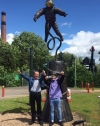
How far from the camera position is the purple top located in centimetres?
724

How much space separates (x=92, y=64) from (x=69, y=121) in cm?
3074

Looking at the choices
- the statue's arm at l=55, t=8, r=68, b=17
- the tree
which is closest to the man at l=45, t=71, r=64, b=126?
the statue's arm at l=55, t=8, r=68, b=17

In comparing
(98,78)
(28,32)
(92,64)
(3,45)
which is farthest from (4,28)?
(98,78)

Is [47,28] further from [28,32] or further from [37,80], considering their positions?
[28,32]

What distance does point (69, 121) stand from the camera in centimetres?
822

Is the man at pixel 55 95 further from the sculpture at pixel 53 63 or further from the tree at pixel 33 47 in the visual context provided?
the tree at pixel 33 47

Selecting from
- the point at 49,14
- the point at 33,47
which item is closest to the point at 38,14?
the point at 49,14

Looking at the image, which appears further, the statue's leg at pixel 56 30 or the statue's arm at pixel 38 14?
the statue's leg at pixel 56 30

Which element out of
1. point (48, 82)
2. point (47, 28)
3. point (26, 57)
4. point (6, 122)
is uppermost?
point (26, 57)

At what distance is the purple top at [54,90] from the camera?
7238 mm

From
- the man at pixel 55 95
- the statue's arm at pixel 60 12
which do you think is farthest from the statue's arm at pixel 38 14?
the man at pixel 55 95

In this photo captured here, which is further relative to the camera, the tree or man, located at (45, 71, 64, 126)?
the tree

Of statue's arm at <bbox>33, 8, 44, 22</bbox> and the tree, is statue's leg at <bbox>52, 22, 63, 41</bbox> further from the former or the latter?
the tree

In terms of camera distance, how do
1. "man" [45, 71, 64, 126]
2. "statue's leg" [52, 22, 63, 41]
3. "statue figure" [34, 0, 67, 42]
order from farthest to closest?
"statue's leg" [52, 22, 63, 41]
"statue figure" [34, 0, 67, 42]
"man" [45, 71, 64, 126]
